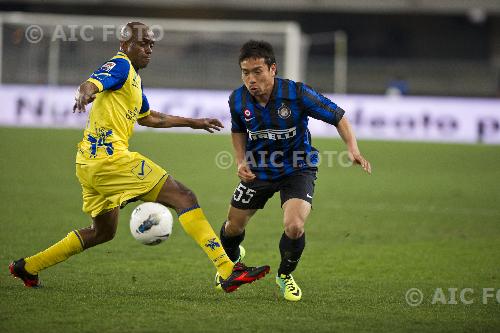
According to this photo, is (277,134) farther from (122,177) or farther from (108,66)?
(108,66)

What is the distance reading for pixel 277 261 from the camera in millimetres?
8414

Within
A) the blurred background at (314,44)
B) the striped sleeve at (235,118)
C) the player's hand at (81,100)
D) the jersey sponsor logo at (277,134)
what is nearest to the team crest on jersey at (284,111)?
the jersey sponsor logo at (277,134)

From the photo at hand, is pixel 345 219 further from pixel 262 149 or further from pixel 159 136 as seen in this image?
pixel 159 136

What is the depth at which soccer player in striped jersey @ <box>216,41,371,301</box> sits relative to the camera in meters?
6.59

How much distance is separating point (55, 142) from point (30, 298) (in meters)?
14.1

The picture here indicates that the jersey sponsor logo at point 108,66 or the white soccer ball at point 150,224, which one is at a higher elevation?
the jersey sponsor logo at point 108,66

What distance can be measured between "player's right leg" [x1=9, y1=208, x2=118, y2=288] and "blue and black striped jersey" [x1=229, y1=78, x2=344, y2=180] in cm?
125

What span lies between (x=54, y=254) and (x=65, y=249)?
0.10 m

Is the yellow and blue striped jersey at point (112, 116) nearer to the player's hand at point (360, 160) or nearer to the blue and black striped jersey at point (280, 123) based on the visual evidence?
the blue and black striped jersey at point (280, 123)

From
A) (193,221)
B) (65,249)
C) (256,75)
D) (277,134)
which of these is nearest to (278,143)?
(277,134)

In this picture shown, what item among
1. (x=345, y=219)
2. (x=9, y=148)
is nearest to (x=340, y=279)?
(x=345, y=219)

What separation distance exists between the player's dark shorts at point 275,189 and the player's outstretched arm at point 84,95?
1.58 meters

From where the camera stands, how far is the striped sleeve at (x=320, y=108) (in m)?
6.71

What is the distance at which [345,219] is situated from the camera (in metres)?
11.4
